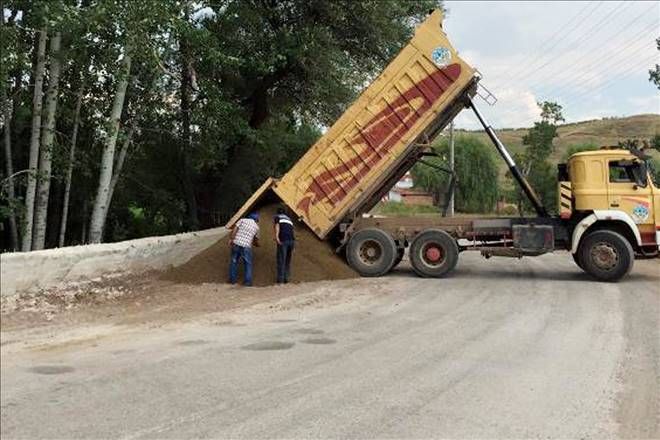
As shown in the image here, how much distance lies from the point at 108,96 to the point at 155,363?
32.6 feet

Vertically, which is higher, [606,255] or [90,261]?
[606,255]

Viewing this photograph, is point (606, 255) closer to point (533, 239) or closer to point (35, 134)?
point (533, 239)

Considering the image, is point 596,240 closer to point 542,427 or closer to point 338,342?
point 338,342

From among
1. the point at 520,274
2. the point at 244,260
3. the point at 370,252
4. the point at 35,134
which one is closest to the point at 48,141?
the point at 35,134

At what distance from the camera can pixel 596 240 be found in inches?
541

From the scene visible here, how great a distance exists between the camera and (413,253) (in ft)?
46.6

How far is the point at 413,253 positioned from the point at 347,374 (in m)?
7.85

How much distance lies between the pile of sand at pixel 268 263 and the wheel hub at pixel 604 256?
4.75 meters

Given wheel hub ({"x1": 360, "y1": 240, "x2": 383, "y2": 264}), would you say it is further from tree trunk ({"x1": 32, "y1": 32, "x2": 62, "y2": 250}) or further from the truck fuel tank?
tree trunk ({"x1": 32, "y1": 32, "x2": 62, "y2": 250})

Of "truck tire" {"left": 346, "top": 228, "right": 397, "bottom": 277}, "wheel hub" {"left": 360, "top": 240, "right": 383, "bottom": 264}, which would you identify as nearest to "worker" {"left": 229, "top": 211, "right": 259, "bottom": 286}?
"truck tire" {"left": 346, "top": 228, "right": 397, "bottom": 277}

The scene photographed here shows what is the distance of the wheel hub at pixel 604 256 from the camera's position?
13.6 metres

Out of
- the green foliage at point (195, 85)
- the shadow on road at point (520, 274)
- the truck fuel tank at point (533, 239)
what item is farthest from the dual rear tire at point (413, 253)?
the green foliage at point (195, 85)

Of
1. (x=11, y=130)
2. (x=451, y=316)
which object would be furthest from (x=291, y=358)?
(x=11, y=130)

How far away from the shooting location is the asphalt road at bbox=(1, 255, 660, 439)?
5160mm
